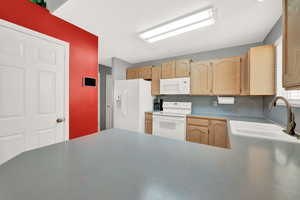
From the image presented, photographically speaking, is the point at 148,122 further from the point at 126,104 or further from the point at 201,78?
the point at 201,78

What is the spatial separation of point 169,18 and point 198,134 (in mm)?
2195

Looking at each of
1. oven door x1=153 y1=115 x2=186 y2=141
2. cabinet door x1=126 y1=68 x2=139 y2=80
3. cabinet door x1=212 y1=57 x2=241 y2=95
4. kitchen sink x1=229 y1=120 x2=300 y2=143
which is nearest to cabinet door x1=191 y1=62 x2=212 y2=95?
cabinet door x1=212 y1=57 x2=241 y2=95

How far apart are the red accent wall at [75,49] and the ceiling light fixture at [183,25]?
996 mm

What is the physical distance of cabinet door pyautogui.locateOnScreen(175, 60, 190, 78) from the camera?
2916 mm

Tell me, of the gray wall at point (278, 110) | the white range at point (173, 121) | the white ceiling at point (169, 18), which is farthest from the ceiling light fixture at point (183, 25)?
the white range at point (173, 121)

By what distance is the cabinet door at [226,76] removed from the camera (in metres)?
2.40

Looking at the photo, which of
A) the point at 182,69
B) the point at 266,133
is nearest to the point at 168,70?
the point at 182,69

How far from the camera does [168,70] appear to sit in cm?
317

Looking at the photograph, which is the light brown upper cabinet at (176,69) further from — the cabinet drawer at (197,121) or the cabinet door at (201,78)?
the cabinet drawer at (197,121)

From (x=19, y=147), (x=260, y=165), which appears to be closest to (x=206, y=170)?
(x=260, y=165)

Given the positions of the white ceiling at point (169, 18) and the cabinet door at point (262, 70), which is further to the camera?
the cabinet door at point (262, 70)

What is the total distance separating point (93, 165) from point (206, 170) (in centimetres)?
45

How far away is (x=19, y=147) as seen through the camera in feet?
4.25

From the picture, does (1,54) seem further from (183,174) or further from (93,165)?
(183,174)
